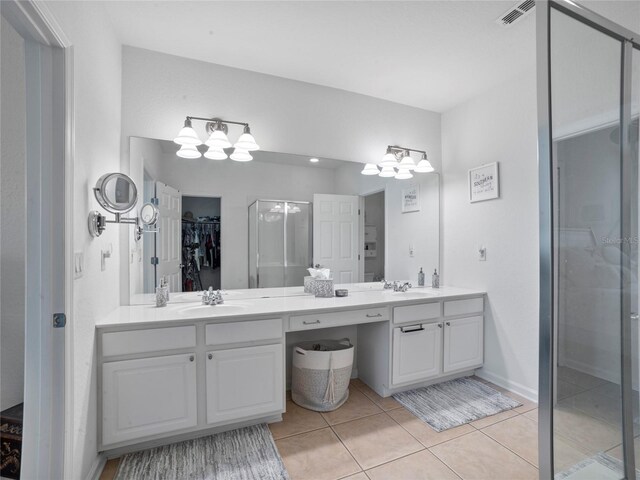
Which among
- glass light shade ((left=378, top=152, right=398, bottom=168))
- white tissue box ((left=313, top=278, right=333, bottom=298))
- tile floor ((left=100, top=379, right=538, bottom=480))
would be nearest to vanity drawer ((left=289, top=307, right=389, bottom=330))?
white tissue box ((left=313, top=278, right=333, bottom=298))

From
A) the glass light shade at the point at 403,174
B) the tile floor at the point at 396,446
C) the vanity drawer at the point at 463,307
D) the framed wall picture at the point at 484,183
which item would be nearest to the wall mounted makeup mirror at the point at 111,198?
the tile floor at the point at 396,446

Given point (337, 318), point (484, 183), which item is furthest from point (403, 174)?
point (337, 318)

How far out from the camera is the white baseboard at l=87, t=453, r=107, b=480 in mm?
1525

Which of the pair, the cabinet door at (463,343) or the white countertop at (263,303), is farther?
the cabinet door at (463,343)

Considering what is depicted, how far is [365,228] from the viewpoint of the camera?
9.32 ft

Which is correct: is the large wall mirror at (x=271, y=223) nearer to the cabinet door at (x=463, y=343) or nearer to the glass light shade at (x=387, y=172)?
the glass light shade at (x=387, y=172)

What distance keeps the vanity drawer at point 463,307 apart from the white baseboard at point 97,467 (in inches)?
94.7

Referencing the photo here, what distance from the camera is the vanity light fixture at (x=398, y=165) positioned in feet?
9.34

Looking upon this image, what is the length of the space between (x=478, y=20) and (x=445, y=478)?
258 cm

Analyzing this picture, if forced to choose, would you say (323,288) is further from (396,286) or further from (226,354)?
(226,354)

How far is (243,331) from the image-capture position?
1.89 meters

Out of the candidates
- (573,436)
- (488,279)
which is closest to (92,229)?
(573,436)

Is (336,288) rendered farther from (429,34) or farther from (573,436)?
(429,34)

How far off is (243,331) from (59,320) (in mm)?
901
